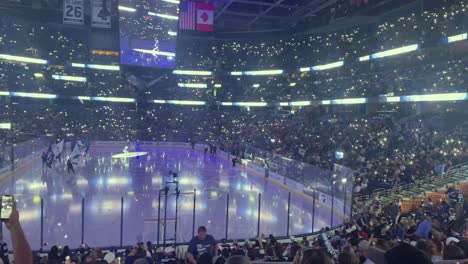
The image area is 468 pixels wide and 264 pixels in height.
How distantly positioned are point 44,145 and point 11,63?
68.7 feet

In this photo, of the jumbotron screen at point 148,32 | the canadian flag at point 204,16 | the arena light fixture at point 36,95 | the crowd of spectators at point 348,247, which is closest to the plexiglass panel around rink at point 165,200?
the crowd of spectators at point 348,247

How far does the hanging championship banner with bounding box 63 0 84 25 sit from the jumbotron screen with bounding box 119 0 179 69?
5.81 meters

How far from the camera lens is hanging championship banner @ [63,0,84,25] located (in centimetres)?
1930

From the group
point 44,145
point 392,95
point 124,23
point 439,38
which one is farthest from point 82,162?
point 439,38

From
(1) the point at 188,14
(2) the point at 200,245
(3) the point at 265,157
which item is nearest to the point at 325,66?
(1) the point at 188,14

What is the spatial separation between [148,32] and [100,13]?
7923 millimetres

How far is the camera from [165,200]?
12.2 m

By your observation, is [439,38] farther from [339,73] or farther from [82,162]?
[82,162]

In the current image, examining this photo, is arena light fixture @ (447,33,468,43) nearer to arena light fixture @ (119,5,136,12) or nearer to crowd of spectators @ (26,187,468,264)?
crowd of spectators @ (26,187,468,264)

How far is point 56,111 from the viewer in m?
47.9

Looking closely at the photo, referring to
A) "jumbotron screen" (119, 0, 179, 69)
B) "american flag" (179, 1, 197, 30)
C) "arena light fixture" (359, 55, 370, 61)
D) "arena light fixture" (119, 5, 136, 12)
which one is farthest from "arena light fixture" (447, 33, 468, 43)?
"arena light fixture" (119, 5, 136, 12)

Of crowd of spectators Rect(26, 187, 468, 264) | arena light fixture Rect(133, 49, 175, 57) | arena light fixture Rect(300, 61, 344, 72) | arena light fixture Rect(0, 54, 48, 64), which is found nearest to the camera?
crowd of spectators Rect(26, 187, 468, 264)

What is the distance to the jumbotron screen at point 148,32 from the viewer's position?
84.3ft

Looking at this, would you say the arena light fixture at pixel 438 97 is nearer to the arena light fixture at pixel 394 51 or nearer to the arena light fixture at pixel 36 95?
the arena light fixture at pixel 394 51
